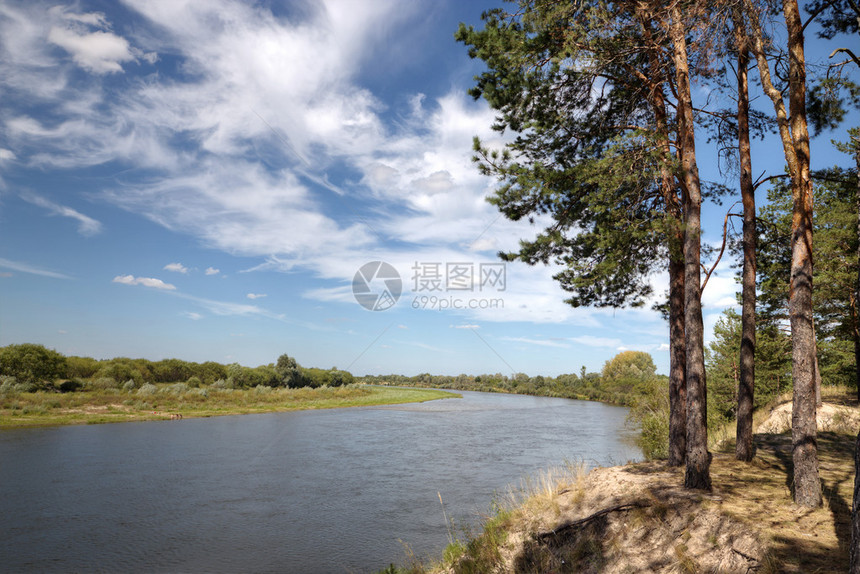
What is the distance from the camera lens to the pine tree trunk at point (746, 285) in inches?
372

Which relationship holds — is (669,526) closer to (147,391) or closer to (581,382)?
(147,391)

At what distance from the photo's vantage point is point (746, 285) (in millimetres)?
9648

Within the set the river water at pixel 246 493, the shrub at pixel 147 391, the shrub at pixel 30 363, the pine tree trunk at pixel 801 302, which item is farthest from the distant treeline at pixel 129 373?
the pine tree trunk at pixel 801 302

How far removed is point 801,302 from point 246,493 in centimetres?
1713

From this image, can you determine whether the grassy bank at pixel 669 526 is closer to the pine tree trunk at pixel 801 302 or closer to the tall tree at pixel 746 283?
the pine tree trunk at pixel 801 302

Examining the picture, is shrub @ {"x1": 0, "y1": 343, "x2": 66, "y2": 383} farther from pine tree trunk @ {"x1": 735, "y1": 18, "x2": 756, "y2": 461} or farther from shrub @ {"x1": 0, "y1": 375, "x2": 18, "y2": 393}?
pine tree trunk @ {"x1": 735, "y1": 18, "x2": 756, "y2": 461}

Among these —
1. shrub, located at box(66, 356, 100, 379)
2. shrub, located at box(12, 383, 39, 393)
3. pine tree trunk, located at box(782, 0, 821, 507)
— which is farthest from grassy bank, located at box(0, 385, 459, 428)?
pine tree trunk, located at box(782, 0, 821, 507)

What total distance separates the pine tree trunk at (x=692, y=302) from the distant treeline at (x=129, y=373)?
157 ft

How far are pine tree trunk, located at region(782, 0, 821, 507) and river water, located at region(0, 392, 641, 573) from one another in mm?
7905

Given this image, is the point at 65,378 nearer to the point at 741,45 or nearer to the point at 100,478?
the point at 100,478

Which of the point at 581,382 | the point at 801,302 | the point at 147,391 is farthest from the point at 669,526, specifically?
the point at 581,382

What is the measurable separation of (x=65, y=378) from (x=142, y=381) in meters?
8.14

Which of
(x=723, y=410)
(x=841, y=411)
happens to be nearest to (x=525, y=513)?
(x=841, y=411)

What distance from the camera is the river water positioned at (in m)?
10.7
